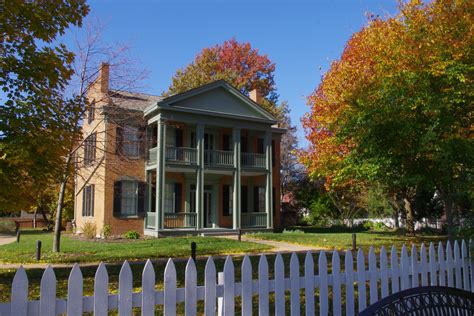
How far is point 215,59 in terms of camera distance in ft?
146

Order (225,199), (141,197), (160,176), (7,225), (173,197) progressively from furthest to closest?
(7,225), (225,199), (173,197), (141,197), (160,176)

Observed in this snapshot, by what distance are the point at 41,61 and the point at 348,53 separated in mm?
20630

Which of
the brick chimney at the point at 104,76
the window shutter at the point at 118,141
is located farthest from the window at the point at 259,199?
the brick chimney at the point at 104,76

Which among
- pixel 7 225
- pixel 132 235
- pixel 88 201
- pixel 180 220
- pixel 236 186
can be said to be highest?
pixel 236 186

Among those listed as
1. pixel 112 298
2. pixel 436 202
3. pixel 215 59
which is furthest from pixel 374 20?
pixel 215 59

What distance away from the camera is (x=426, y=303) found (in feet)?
11.1

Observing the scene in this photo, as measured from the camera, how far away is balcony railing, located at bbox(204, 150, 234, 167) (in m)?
24.1

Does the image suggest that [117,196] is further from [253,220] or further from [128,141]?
[253,220]

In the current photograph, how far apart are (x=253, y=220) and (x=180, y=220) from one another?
463 centimetres

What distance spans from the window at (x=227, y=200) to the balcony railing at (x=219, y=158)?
6.45 feet

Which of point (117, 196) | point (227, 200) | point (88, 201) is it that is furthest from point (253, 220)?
point (88, 201)

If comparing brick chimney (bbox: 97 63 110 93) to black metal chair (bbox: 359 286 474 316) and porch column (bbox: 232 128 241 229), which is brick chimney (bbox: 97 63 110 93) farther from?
black metal chair (bbox: 359 286 474 316)

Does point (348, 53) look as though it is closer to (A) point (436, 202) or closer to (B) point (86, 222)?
(A) point (436, 202)

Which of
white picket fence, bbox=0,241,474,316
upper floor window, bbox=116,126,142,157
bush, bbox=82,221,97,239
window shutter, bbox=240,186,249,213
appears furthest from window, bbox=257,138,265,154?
white picket fence, bbox=0,241,474,316
